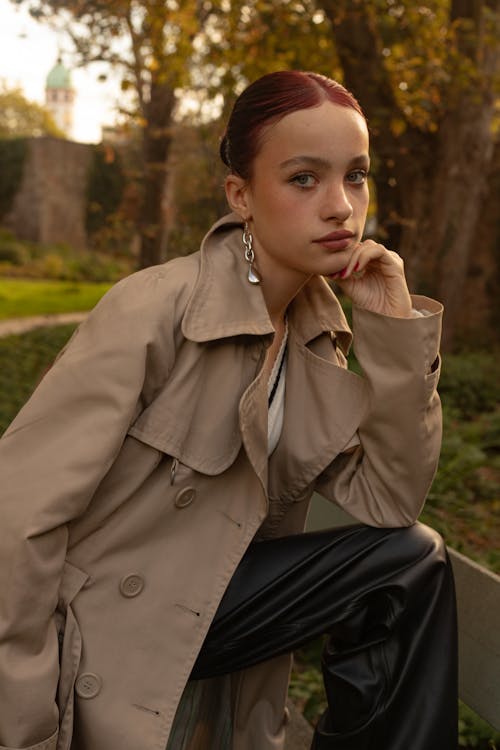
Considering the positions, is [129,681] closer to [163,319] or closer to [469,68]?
[163,319]

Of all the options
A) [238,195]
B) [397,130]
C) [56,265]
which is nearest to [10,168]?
[56,265]

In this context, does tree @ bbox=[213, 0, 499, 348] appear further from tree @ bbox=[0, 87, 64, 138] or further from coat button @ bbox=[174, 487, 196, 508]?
tree @ bbox=[0, 87, 64, 138]

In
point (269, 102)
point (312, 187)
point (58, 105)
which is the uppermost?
point (269, 102)

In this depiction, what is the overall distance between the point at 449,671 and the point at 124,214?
10840 mm

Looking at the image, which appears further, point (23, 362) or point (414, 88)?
point (23, 362)

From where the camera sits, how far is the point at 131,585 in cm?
212

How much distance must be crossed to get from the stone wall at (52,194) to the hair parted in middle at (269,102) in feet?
105

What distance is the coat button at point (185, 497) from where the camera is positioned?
212cm

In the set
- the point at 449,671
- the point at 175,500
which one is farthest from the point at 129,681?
the point at 449,671

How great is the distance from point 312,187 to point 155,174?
36.1 feet

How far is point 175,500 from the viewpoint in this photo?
2119 millimetres

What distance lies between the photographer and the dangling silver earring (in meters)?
2.23

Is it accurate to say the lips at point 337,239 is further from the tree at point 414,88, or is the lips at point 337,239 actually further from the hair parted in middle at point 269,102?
the tree at point 414,88

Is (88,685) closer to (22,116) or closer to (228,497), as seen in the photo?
(228,497)
